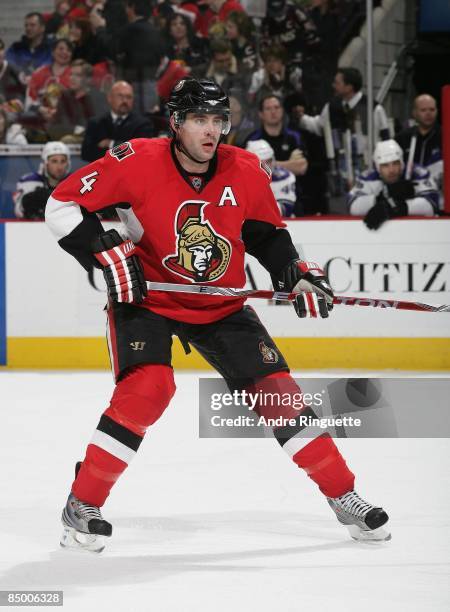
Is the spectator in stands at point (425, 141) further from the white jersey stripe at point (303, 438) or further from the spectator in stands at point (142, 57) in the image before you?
the white jersey stripe at point (303, 438)

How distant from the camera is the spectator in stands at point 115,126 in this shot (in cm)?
689

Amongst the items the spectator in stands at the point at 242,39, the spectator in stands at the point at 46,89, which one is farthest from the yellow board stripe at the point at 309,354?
the spectator in stands at the point at 242,39

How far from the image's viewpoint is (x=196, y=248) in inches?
123

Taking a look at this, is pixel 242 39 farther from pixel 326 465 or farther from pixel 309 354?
pixel 326 465

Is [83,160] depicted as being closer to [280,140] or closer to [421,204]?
[280,140]

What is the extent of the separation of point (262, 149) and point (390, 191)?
75 cm

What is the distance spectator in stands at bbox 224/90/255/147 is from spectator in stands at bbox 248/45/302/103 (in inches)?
6.1

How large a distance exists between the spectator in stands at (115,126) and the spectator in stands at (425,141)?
1476 millimetres

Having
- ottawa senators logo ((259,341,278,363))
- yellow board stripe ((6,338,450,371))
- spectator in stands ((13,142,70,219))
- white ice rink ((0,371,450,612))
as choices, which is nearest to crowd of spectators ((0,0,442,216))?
spectator in stands ((13,142,70,219))

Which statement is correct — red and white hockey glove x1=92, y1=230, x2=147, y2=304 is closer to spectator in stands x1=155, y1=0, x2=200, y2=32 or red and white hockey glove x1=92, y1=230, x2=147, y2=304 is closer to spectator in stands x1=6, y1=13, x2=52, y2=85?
spectator in stands x1=155, y1=0, x2=200, y2=32

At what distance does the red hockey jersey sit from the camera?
310 centimetres

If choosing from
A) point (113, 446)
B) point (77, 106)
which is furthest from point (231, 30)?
point (113, 446)

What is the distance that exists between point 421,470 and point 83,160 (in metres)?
3.76
